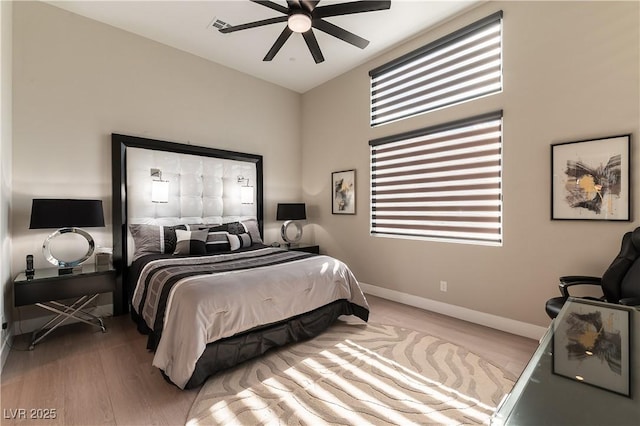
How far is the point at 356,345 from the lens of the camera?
2.63 meters

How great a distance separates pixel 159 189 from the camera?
12.0 ft

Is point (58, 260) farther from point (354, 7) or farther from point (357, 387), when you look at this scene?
point (354, 7)

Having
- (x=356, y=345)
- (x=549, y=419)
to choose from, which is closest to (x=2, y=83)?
(x=356, y=345)

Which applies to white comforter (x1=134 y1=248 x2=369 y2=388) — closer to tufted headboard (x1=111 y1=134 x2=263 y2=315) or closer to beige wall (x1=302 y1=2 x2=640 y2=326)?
tufted headboard (x1=111 y1=134 x2=263 y2=315)

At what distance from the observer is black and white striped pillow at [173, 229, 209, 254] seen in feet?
10.8

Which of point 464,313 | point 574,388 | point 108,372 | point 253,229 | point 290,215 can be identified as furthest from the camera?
point 290,215

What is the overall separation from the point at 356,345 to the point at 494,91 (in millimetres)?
2933

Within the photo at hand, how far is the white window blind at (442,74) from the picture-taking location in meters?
3.04

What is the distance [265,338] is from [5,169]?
276 centimetres

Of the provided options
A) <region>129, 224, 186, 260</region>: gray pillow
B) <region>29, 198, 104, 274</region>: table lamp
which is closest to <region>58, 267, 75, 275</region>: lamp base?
<region>29, 198, 104, 274</region>: table lamp

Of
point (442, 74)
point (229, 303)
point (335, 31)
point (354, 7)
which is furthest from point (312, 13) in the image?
point (229, 303)

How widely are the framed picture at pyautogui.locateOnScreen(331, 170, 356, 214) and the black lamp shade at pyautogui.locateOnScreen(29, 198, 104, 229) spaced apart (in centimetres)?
307

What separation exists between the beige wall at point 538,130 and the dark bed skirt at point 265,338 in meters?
1.24

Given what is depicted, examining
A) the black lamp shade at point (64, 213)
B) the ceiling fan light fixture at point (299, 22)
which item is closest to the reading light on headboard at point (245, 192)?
the black lamp shade at point (64, 213)
